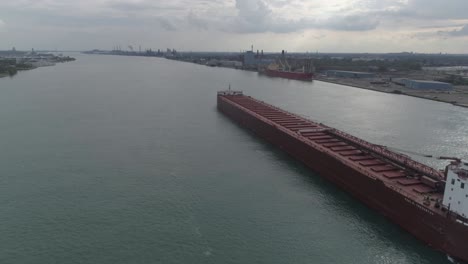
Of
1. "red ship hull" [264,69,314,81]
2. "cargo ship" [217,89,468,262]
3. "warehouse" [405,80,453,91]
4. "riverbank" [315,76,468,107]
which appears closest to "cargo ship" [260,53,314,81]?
"red ship hull" [264,69,314,81]

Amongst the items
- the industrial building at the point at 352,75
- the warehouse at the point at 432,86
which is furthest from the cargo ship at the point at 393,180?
the industrial building at the point at 352,75

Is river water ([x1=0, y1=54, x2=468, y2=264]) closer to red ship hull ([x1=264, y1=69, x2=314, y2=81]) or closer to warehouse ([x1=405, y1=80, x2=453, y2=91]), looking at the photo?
warehouse ([x1=405, y1=80, x2=453, y2=91])

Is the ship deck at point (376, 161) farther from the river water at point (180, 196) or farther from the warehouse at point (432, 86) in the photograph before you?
the warehouse at point (432, 86)

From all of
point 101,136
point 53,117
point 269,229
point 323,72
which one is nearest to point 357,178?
point 269,229

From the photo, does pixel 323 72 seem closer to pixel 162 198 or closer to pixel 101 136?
pixel 101 136

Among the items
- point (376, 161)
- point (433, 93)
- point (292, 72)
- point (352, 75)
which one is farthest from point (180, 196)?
point (352, 75)

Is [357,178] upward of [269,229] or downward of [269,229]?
upward
